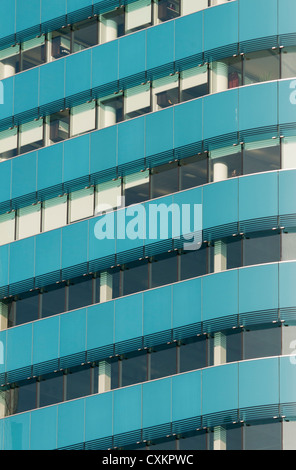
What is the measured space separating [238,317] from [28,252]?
13135mm

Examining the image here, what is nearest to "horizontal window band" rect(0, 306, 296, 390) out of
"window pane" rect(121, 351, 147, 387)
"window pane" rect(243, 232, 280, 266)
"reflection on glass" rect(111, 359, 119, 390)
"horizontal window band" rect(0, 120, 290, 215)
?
"reflection on glass" rect(111, 359, 119, 390)

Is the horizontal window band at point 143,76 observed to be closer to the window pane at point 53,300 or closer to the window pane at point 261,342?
the window pane at point 53,300

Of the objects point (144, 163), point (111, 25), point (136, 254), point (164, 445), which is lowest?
point (164, 445)

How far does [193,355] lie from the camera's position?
3201 inches

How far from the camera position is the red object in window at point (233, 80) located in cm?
8331

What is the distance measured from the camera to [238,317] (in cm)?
7912

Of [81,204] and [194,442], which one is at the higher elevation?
[81,204]

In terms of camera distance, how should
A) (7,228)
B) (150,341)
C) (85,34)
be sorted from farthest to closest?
(7,228) < (85,34) < (150,341)

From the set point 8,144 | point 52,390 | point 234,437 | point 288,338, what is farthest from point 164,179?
point 234,437

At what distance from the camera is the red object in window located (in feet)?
273

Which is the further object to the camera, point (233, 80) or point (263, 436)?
point (233, 80)

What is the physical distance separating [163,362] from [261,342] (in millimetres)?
5021

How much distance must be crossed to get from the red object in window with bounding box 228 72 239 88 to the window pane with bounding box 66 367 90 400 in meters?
13.5

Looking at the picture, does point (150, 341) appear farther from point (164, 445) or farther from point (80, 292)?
point (80, 292)
